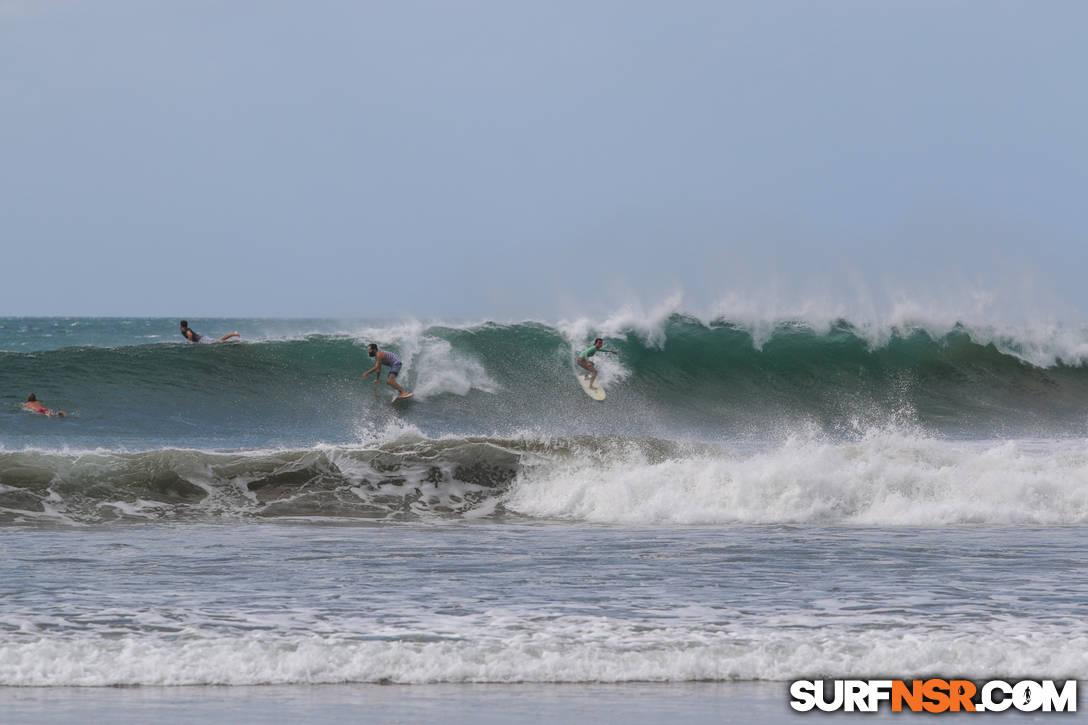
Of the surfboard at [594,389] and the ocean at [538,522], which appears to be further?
the surfboard at [594,389]

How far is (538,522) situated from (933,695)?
698 cm

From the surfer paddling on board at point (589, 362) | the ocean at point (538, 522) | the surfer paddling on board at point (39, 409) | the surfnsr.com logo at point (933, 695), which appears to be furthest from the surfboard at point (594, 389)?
the surfnsr.com logo at point (933, 695)

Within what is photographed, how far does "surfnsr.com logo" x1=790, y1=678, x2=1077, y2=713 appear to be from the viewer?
568 cm

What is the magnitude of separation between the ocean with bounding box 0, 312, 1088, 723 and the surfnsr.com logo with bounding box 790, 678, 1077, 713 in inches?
4.8

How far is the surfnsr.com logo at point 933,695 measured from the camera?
5.68m

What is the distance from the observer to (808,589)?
8062mm

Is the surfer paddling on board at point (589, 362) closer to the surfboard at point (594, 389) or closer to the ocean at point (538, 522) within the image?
the surfboard at point (594, 389)

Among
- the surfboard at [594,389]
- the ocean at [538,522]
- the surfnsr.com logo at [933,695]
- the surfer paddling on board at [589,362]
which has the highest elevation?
the surfer paddling on board at [589,362]

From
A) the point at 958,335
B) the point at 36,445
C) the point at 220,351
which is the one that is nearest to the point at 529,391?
the point at 220,351

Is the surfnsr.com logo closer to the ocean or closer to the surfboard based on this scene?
the ocean

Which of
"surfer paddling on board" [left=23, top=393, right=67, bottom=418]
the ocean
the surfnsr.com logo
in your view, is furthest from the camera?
"surfer paddling on board" [left=23, top=393, right=67, bottom=418]

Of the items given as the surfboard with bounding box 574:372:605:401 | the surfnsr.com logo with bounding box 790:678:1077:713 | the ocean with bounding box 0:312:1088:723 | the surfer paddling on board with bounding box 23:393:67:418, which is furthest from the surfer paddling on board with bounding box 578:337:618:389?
the surfnsr.com logo with bounding box 790:678:1077:713

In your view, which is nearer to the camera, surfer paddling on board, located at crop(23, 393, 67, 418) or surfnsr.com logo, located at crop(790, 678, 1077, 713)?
surfnsr.com logo, located at crop(790, 678, 1077, 713)

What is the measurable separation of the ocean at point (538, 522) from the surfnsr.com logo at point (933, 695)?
4.8 inches
